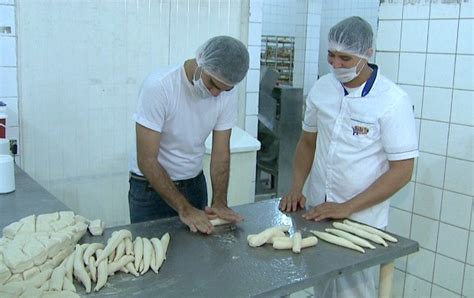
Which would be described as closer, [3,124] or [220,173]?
[220,173]

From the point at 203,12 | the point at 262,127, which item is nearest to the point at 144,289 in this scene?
the point at 203,12

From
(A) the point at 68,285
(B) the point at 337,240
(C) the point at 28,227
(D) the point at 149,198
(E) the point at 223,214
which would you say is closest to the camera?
(A) the point at 68,285

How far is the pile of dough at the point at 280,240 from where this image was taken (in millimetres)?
1579

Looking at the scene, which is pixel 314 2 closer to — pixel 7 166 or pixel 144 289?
pixel 7 166

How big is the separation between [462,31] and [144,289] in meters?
1.88

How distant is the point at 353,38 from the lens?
1874mm

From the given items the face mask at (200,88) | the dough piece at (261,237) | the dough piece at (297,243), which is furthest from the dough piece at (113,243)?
the face mask at (200,88)

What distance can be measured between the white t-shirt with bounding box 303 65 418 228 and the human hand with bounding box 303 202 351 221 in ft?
0.31

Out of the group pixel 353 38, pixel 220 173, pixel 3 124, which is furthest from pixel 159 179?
pixel 3 124

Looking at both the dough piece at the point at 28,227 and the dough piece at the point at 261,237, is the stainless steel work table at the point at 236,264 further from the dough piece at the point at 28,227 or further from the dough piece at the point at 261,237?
the dough piece at the point at 28,227

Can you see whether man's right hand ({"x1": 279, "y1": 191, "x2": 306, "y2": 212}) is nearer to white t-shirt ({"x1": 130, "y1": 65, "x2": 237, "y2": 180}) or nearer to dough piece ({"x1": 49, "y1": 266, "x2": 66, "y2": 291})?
white t-shirt ({"x1": 130, "y1": 65, "x2": 237, "y2": 180})

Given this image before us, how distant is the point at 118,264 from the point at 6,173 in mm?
888

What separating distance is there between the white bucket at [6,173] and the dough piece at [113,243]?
751 mm

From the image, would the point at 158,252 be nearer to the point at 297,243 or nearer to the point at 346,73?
the point at 297,243
